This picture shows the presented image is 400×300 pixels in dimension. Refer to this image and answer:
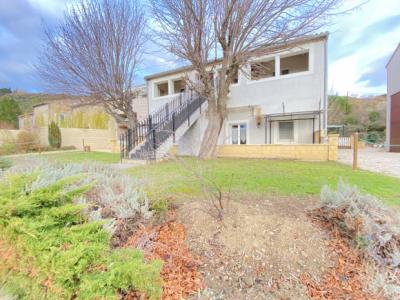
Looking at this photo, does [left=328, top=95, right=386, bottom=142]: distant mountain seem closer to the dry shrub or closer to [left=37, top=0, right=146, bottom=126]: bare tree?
[left=37, top=0, right=146, bottom=126]: bare tree

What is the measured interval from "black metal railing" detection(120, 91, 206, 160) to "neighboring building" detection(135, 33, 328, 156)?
0.63 m

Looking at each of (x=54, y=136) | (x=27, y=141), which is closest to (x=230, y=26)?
(x=27, y=141)

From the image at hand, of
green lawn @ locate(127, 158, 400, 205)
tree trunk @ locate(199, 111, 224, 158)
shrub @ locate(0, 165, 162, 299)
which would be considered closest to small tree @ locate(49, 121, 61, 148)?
tree trunk @ locate(199, 111, 224, 158)

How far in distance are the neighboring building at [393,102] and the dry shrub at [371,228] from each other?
16.2 m

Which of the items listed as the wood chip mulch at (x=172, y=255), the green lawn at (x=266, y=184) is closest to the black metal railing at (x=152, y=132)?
the green lawn at (x=266, y=184)

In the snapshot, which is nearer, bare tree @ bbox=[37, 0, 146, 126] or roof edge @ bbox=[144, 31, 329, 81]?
roof edge @ bbox=[144, 31, 329, 81]

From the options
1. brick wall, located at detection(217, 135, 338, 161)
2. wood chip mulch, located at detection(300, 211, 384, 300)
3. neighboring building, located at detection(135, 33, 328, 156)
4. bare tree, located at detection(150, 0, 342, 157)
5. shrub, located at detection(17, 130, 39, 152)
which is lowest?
wood chip mulch, located at detection(300, 211, 384, 300)

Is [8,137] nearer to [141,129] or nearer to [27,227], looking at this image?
[141,129]

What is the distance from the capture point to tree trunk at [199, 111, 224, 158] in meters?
10.2

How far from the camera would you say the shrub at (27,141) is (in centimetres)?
1753

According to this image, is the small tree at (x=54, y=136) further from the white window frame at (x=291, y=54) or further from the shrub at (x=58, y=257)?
the shrub at (x=58, y=257)

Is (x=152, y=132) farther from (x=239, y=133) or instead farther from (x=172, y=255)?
(x=172, y=255)

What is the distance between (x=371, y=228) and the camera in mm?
2504

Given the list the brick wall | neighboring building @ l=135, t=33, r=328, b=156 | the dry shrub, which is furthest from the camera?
neighboring building @ l=135, t=33, r=328, b=156
